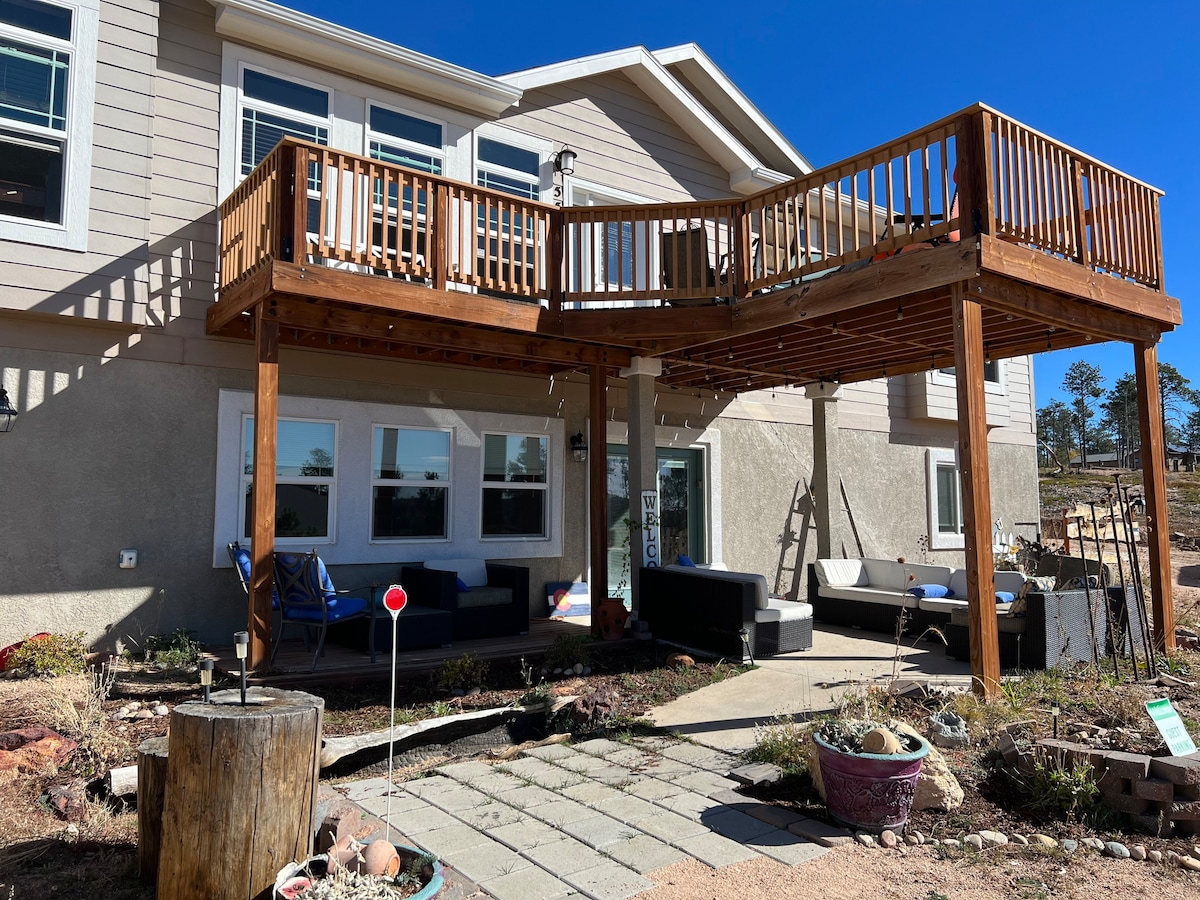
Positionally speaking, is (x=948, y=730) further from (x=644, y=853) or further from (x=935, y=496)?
(x=935, y=496)

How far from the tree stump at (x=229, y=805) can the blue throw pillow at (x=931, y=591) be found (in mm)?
6937

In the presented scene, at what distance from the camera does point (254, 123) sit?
798 centimetres

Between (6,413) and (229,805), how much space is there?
5162 millimetres

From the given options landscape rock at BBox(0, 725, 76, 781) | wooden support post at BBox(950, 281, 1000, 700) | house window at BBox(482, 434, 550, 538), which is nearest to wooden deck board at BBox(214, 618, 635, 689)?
house window at BBox(482, 434, 550, 538)

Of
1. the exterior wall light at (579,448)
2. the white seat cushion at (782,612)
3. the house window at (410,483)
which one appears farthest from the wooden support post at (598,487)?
the white seat cushion at (782,612)

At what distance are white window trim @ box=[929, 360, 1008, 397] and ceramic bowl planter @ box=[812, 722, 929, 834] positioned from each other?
966 cm

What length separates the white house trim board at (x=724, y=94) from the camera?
36.4ft

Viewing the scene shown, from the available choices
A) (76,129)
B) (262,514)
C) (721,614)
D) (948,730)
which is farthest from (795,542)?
(76,129)

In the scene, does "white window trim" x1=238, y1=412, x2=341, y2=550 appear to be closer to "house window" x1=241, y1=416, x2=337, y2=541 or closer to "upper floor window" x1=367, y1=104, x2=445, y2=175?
"house window" x1=241, y1=416, x2=337, y2=541

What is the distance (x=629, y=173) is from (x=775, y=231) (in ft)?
13.6

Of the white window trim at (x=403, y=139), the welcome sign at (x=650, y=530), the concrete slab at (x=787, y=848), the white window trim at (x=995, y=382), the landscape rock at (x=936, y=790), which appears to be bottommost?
the concrete slab at (x=787, y=848)

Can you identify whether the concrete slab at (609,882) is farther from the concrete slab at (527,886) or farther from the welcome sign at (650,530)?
the welcome sign at (650,530)

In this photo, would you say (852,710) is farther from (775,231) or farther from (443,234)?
(443,234)

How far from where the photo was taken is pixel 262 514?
602 cm
